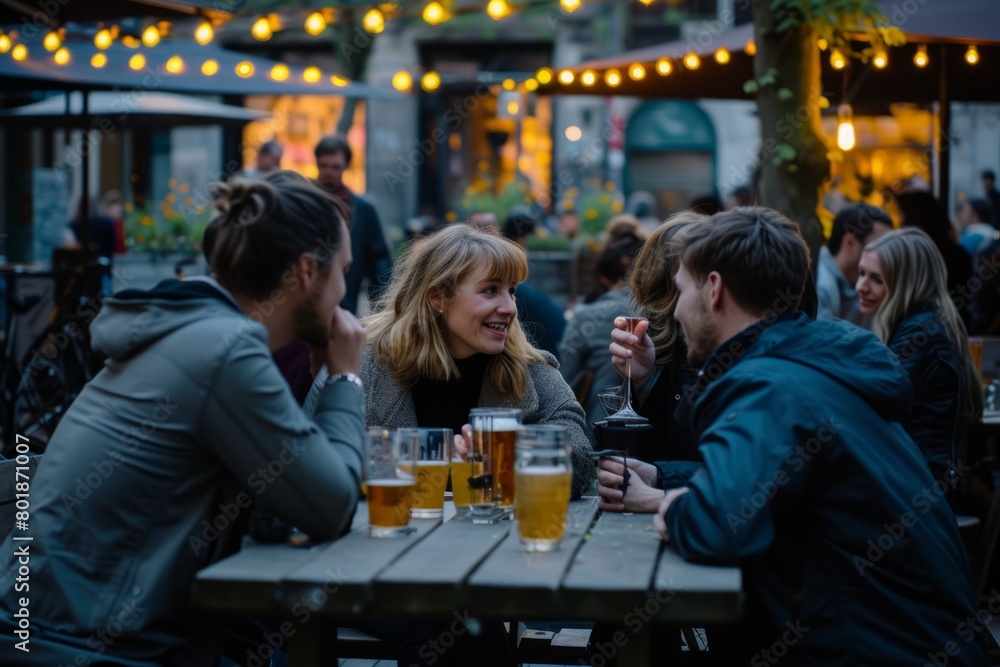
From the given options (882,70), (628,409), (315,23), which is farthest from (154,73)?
(628,409)

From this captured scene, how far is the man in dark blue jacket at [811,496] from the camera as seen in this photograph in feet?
6.89

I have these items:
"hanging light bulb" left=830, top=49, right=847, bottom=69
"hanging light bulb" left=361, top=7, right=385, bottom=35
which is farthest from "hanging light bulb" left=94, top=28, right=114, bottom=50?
"hanging light bulb" left=830, top=49, right=847, bottom=69

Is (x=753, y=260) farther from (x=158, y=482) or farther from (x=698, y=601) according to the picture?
(x=158, y=482)

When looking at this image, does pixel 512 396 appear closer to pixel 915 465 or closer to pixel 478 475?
pixel 478 475

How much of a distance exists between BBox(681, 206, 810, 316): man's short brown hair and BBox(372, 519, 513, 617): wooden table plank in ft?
2.36

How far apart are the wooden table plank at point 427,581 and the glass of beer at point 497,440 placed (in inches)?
13.0

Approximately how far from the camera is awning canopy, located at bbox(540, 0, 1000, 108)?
6.32 m

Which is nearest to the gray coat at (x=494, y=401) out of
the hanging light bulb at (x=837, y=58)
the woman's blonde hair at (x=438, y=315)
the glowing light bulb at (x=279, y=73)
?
the woman's blonde hair at (x=438, y=315)

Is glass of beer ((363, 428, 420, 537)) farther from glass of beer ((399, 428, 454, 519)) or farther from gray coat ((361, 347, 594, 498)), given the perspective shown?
gray coat ((361, 347, 594, 498))

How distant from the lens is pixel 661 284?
3.56 metres

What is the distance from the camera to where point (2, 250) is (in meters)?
16.4

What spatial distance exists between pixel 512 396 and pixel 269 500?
4.12 ft

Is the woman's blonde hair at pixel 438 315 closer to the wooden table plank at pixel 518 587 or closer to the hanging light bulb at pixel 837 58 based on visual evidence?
the wooden table plank at pixel 518 587

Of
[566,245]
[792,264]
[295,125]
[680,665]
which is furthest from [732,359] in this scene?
[295,125]
